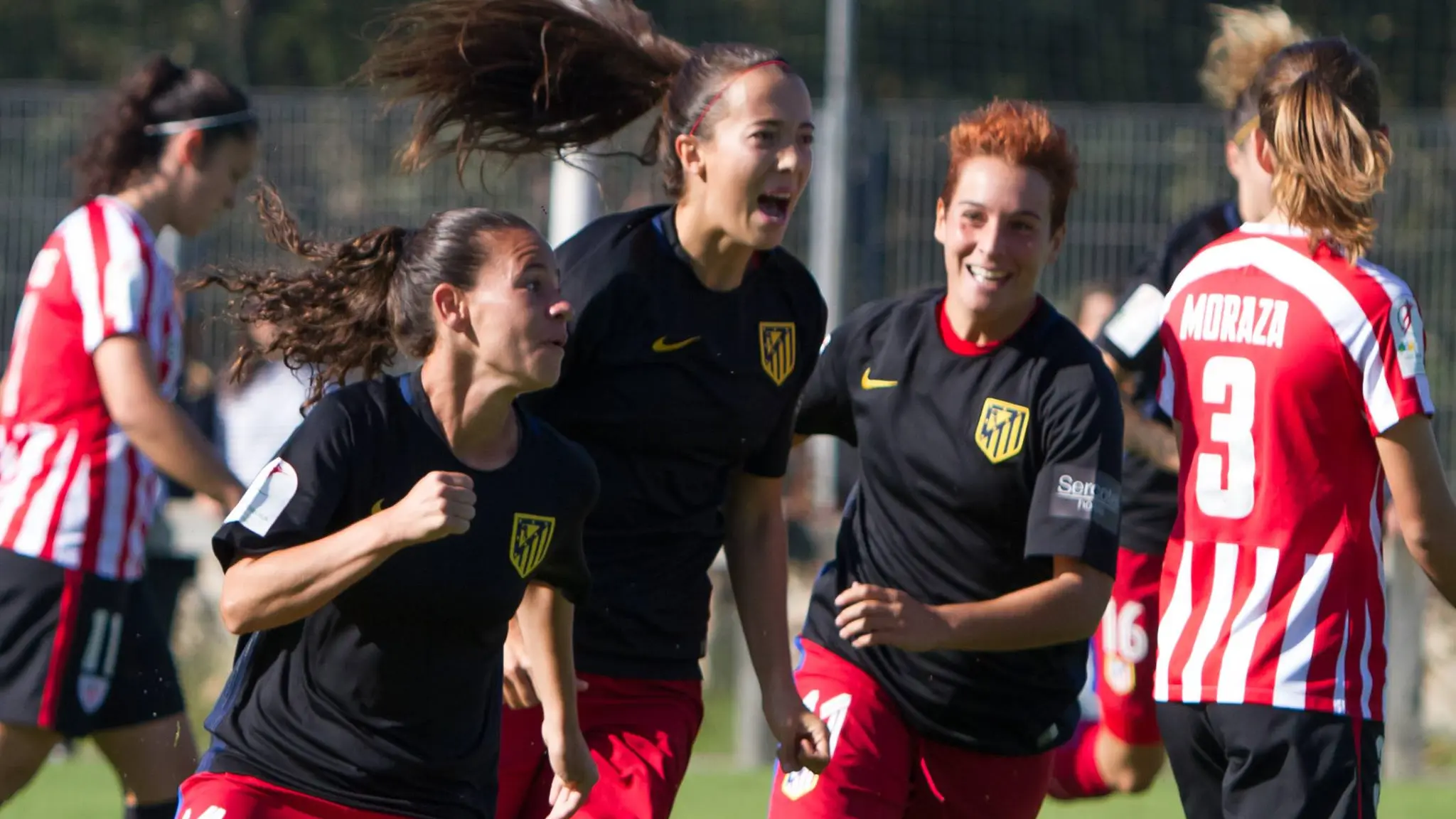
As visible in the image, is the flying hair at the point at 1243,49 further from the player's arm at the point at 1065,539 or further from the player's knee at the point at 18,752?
the player's knee at the point at 18,752

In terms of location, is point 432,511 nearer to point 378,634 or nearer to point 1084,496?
point 378,634

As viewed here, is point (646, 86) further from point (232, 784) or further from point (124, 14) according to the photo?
point (124, 14)

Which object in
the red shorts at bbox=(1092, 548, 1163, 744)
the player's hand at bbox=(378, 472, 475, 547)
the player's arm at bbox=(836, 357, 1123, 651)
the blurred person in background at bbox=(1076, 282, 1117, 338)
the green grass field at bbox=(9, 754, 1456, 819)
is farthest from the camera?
the blurred person in background at bbox=(1076, 282, 1117, 338)

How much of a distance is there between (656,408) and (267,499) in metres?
0.99

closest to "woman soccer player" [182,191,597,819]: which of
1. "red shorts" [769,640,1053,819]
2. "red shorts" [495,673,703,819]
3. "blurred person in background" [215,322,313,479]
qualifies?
"red shorts" [495,673,703,819]

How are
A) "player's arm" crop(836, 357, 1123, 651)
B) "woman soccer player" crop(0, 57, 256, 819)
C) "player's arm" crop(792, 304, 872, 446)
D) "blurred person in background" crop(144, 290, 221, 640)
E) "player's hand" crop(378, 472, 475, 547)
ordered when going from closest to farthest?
"player's hand" crop(378, 472, 475, 547) < "player's arm" crop(836, 357, 1123, 651) < "player's arm" crop(792, 304, 872, 446) < "woman soccer player" crop(0, 57, 256, 819) < "blurred person in background" crop(144, 290, 221, 640)

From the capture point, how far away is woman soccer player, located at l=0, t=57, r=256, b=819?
5.09 m

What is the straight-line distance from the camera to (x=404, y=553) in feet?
11.7

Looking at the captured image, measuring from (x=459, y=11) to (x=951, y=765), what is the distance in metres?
2.08

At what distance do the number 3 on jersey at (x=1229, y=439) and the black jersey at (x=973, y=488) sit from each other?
0.24m

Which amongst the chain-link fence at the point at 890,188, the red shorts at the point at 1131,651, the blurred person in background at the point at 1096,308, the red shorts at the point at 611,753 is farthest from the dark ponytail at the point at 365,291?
the chain-link fence at the point at 890,188

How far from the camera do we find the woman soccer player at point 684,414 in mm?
4211

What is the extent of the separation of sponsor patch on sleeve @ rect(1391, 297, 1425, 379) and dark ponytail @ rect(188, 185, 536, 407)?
1.68 meters

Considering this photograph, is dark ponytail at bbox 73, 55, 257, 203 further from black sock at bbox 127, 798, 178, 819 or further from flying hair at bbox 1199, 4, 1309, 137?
flying hair at bbox 1199, 4, 1309, 137
